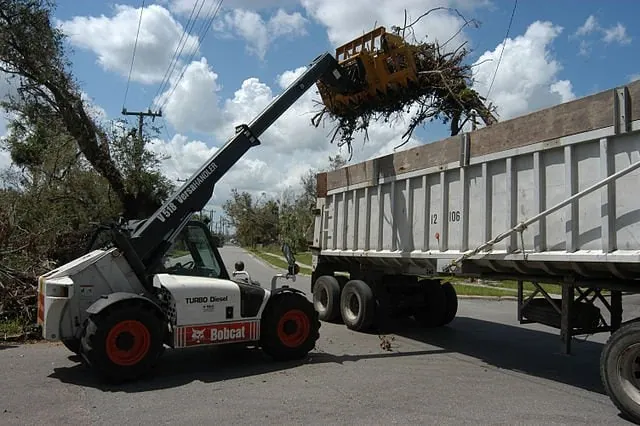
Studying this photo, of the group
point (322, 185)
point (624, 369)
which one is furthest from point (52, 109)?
point (624, 369)

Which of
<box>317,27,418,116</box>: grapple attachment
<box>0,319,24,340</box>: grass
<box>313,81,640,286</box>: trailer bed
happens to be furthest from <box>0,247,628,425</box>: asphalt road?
<box>317,27,418,116</box>: grapple attachment

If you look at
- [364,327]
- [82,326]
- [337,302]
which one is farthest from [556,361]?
[82,326]

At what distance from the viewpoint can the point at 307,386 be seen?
6.98 m

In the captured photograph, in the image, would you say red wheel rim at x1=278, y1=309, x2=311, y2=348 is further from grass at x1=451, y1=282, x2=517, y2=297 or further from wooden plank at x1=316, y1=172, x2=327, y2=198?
grass at x1=451, y1=282, x2=517, y2=297

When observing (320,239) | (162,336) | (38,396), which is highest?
(320,239)

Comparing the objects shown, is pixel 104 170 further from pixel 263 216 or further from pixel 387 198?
pixel 263 216

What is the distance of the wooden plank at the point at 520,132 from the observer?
20.9ft

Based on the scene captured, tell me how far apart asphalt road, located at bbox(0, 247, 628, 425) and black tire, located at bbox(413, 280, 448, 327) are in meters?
1.64

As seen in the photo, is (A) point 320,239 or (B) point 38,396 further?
(A) point 320,239

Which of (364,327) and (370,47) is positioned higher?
(370,47)

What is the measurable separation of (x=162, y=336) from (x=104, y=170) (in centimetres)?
1636

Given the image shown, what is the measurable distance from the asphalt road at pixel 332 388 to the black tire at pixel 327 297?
80.0 inches

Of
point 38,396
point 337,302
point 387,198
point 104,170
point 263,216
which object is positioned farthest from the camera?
point 263,216

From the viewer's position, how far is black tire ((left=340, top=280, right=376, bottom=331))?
1097 cm
